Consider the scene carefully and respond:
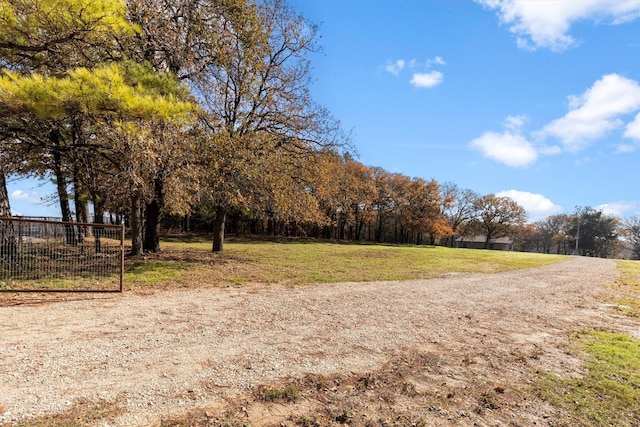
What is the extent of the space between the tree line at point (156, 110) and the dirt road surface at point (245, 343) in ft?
12.8

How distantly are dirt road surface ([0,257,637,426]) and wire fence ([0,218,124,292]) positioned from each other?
1.13 m

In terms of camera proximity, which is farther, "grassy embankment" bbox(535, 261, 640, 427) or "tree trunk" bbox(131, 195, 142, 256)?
"tree trunk" bbox(131, 195, 142, 256)

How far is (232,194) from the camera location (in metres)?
12.1

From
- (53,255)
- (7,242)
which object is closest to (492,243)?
(53,255)

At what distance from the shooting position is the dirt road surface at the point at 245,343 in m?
3.05

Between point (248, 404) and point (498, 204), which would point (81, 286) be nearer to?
point (248, 404)

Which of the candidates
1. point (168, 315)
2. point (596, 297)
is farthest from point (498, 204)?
point (168, 315)

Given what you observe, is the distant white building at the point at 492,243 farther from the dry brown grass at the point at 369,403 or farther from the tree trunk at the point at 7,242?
the tree trunk at the point at 7,242

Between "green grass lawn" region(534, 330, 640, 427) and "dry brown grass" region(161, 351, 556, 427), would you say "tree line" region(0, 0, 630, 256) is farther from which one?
"green grass lawn" region(534, 330, 640, 427)

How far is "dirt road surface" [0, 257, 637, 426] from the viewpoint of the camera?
10.0ft

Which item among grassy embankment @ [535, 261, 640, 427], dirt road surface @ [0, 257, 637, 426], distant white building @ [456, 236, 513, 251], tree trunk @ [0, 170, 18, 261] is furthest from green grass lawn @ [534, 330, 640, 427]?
distant white building @ [456, 236, 513, 251]

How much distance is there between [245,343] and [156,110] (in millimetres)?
5355

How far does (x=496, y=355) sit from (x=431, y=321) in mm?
1629

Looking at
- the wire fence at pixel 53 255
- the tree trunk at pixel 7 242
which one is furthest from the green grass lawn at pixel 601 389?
the tree trunk at pixel 7 242
